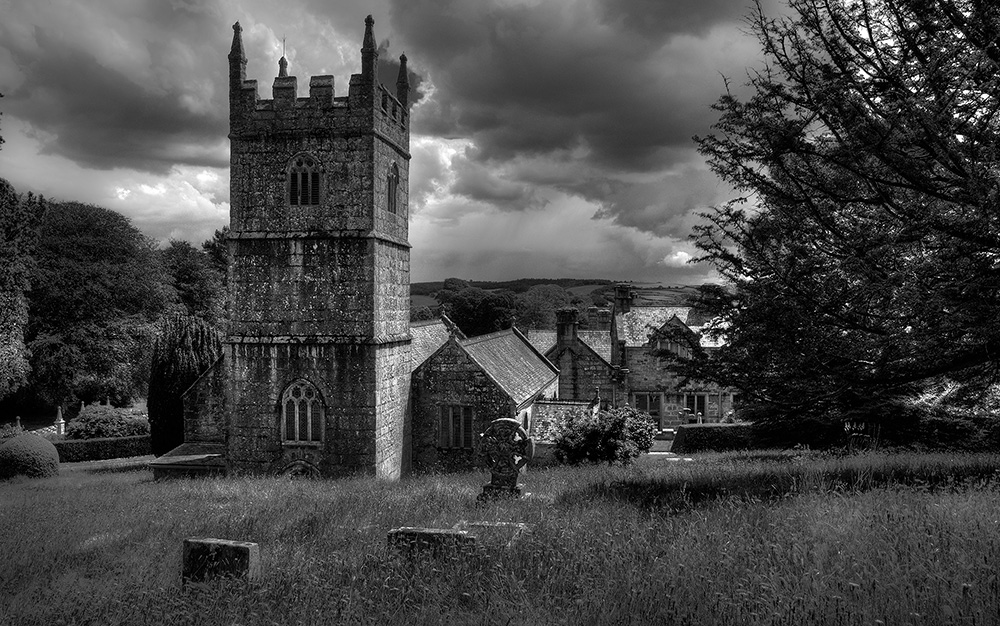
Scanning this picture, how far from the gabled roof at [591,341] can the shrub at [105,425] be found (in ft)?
71.9

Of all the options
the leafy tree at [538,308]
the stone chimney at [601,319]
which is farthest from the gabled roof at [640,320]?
the leafy tree at [538,308]

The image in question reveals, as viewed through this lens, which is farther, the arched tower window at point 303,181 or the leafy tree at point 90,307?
the leafy tree at point 90,307

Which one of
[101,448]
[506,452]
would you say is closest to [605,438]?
[506,452]

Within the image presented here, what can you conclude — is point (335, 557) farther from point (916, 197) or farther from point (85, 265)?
point (85, 265)

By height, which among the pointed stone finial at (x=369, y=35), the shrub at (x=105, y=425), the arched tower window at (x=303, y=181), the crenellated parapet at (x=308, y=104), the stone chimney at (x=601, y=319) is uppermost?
the pointed stone finial at (x=369, y=35)

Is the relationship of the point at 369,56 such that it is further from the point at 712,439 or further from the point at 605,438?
the point at 712,439

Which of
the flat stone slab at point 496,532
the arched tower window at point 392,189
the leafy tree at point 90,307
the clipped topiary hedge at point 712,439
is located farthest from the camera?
the leafy tree at point 90,307

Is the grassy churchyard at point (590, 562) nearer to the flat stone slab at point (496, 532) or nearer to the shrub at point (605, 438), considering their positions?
the flat stone slab at point (496, 532)

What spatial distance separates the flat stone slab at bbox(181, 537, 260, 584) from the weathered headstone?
5854mm

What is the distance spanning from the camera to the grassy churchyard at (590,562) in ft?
17.6

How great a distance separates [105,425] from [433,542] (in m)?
32.8

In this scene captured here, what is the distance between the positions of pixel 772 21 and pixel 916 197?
10.7ft

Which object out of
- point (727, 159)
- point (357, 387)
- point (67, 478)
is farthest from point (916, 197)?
point (67, 478)

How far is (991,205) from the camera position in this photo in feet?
25.0
